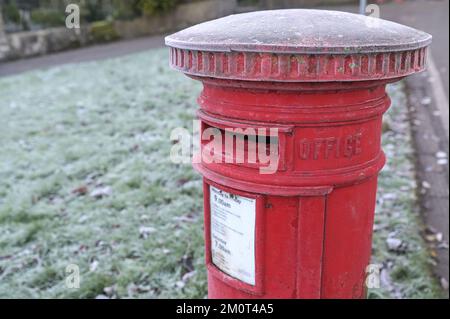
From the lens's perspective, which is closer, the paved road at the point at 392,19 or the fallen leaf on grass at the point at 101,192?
the fallen leaf on grass at the point at 101,192

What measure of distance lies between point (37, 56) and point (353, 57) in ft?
38.1

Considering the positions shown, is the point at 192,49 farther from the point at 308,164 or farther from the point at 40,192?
the point at 40,192

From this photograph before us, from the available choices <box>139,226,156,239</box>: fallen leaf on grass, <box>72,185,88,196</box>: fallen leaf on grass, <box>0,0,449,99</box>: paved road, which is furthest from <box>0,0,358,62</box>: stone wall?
<box>139,226,156,239</box>: fallen leaf on grass

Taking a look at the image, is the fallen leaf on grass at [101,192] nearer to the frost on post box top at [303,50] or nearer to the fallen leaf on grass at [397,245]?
the fallen leaf on grass at [397,245]

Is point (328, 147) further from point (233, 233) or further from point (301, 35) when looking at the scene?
point (233, 233)

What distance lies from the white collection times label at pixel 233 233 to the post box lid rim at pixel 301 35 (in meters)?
0.49

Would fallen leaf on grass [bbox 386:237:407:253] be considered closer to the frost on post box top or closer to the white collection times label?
the white collection times label

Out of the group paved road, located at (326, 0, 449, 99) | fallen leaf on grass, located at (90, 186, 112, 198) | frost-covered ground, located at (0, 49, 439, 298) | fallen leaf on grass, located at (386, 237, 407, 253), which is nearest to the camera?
frost-covered ground, located at (0, 49, 439, 298)

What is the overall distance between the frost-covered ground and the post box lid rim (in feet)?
5.05

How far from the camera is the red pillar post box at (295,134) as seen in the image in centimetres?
123

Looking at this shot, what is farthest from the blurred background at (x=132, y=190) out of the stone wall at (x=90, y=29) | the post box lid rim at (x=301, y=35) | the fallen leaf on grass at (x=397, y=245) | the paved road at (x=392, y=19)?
the stone wall at (x=90, y=29)

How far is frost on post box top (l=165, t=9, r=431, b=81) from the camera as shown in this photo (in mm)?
1204

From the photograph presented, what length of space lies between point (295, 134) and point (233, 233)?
0.45 m
